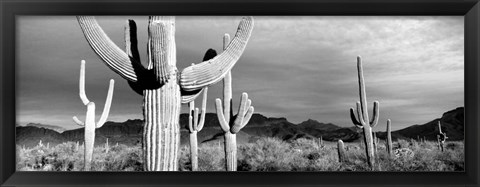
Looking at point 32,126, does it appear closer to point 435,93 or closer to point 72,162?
point 72,162

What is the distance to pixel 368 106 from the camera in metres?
5.15

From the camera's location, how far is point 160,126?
3408 mm

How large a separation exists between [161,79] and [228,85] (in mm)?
1681

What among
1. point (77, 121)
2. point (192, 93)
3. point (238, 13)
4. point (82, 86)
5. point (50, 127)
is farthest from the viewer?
point (77, 121)

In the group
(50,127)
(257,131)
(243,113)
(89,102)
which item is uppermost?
(89,102)

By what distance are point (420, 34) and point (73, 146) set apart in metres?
3.57

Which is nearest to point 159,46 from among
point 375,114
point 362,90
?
point 362,90

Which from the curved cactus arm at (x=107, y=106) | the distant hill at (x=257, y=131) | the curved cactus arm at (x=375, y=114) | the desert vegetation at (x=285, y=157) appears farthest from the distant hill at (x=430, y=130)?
the curved cactus arm at (x=107, y=106)

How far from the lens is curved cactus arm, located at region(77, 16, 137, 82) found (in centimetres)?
330

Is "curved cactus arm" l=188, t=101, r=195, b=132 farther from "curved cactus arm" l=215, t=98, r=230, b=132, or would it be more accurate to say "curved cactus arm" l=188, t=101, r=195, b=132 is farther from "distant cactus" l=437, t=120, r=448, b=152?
"distant cactus" l=437, t=120, r=448, b=152

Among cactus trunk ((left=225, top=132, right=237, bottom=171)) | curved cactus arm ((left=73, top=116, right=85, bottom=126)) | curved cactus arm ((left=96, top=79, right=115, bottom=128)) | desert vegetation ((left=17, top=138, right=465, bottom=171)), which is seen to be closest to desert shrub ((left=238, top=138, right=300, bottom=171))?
desert vegetation ((left=17, top=138, right=465, bottom=171))

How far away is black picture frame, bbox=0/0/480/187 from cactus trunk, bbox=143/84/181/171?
652 millimetres

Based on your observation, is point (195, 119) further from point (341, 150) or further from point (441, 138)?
point (441, 138)
